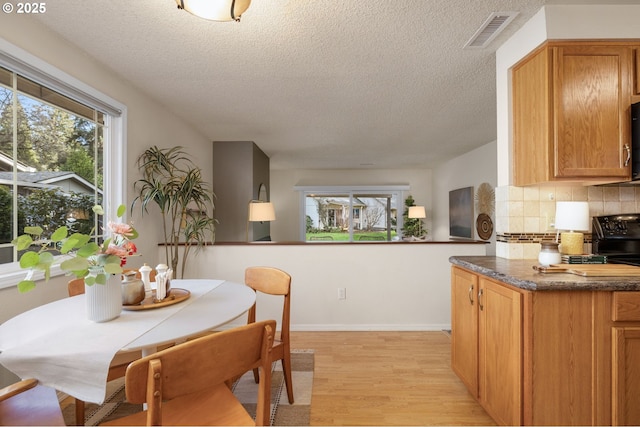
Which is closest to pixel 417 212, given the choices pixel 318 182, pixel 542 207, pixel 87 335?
pixel 318 182

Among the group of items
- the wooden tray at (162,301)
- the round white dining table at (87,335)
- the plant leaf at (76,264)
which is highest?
the plant leaf at (76,264)

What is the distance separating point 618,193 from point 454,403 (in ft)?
5.82

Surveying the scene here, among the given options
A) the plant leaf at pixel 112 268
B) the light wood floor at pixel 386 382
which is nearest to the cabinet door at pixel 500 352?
the light wood floor at pixel 386 382

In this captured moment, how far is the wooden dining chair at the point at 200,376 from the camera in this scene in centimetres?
76

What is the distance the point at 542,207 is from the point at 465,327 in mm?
978

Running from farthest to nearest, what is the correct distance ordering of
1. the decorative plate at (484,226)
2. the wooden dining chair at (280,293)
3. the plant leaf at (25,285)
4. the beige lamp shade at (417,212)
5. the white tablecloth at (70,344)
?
the beige lamp shade at (417,212), the decorative plate at (484,226), the wooden dining chair at (280,293), the plant leaf at (25,285), the white tablecloth at (70,344)

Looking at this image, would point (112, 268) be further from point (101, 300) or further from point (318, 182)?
point (318, 182)

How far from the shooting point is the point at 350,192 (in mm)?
7516

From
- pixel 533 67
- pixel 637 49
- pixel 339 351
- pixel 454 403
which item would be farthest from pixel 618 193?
pixel 339 351

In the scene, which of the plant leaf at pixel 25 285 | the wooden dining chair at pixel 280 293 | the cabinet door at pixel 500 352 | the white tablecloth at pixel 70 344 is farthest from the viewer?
the wooden dining chair at pixel 280 293

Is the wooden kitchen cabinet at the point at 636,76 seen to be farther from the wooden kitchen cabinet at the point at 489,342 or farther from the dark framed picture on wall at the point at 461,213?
the dark framed picture on wall at the point at 461,213

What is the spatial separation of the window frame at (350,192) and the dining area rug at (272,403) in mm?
5199

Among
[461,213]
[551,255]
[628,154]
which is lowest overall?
[551,255]

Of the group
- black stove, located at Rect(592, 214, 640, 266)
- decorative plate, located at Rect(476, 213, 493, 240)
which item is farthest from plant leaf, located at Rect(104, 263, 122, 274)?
decorative plate, located at Rect(476, 213, 493, 240)
